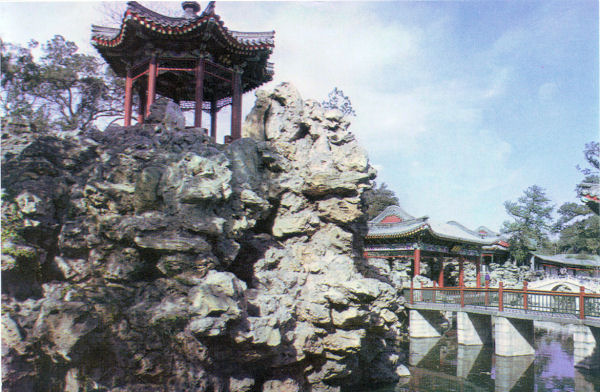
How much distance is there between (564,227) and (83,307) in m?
47.4

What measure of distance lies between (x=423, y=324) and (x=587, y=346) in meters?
6.13

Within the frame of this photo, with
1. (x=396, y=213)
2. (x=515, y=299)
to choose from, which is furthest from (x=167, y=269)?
(x=396, y=213)

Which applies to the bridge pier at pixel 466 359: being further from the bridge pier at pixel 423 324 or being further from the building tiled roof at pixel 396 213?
the building tiled roof at pixel 396 213

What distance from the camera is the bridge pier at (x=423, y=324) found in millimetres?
17375

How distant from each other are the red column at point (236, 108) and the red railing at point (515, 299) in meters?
9.09

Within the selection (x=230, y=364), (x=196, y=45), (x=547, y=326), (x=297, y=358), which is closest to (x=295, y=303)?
(x=297, y=358)

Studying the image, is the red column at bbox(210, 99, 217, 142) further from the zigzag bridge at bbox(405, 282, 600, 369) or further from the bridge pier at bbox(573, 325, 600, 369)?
the bridge pier at bbox(573, 325, 600, 369)

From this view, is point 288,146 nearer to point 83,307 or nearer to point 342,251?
point 342,251

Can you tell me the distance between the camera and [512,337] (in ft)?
45.6

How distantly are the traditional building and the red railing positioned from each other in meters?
18.9

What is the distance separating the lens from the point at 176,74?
11.5 m

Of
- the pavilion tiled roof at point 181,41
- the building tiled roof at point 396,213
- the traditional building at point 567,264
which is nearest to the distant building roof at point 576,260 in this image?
the traditional building at point 567,264

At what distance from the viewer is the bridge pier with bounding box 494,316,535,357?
45.4 feet

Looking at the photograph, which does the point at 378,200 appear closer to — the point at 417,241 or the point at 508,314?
the point at 417,241
